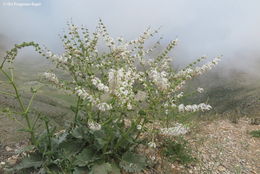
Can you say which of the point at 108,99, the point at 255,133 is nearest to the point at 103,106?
the point at 108,99

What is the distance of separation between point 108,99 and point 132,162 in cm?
137

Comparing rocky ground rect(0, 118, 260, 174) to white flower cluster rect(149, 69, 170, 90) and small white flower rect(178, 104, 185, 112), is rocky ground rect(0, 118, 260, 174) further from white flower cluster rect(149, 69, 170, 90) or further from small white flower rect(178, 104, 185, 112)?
white flower cluster rect(149, 69, 170, 90)

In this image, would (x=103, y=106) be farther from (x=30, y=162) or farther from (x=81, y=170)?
(x=30, y=162)

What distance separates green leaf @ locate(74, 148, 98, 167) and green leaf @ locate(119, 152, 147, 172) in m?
0.53

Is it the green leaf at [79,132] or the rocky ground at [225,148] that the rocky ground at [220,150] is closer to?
the rocky ground at [225,148]

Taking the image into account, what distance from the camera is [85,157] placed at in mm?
4980

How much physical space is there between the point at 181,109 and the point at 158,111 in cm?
36

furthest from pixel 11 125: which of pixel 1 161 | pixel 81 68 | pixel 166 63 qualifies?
pixel 166 63

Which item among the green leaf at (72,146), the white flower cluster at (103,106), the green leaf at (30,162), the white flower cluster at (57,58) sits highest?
the white flower cluster at (57,58)

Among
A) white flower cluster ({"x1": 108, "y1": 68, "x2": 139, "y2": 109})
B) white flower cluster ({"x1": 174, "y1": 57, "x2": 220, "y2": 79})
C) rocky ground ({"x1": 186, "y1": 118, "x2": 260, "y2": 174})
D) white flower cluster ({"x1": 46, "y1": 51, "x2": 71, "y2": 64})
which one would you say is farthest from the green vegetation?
white flower cluster ({"x1": 46, "y1": 51, "x2": 71, "y2": 64})

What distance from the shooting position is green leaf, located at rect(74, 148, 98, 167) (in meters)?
4.89

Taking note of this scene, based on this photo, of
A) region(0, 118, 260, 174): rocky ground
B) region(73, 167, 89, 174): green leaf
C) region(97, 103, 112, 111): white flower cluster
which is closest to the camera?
region(97, 103, 112, 111): white flower cluster

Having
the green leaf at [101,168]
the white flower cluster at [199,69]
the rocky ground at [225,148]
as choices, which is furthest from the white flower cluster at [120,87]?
the rocky ground at [225,148]

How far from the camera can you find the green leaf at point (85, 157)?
4889mm
